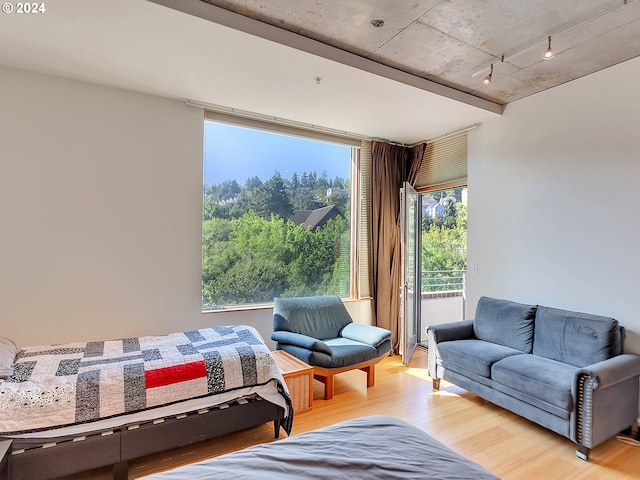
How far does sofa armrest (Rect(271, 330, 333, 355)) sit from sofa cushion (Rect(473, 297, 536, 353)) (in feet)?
5.31

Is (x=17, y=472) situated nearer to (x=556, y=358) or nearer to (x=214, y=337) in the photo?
(x=214, y=337)

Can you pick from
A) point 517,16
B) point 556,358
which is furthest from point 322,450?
point 517,16

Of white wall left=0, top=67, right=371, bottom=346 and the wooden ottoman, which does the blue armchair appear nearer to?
the wooden ottoman

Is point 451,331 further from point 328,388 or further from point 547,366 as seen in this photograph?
point 328,388

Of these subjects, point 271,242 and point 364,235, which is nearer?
point 271,242

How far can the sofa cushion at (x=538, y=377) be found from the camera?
8.00 ft

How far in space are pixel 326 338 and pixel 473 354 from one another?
1.50 metres

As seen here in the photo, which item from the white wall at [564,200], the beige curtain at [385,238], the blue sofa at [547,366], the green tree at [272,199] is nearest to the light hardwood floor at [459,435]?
the blue sofa at [547,366]

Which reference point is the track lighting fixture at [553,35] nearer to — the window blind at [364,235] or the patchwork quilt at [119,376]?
the window blind at [364,235]

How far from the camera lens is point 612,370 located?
241 centimetres

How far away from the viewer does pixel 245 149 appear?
13.1 feet

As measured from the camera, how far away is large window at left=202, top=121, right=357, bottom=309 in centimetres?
382

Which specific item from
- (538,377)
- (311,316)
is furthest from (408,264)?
(538,377)

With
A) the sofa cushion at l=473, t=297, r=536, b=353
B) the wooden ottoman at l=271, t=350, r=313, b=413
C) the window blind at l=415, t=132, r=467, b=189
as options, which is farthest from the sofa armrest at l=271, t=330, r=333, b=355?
the window blind at l=415, t=132, r=467, b=189
